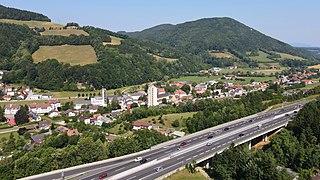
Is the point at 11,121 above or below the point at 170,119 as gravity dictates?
below

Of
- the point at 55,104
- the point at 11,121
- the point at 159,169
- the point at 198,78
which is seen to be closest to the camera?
the point at 159,169

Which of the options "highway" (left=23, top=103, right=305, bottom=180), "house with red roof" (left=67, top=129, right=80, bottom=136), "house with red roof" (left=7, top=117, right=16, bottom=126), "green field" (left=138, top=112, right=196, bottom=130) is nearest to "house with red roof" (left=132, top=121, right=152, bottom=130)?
"green field" (left=138, top=112, right=196, bottom=130)

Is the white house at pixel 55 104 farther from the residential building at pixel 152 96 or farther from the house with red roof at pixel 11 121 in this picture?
the residential building at pixel 152 96

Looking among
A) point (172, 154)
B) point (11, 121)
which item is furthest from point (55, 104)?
point (172, 154)

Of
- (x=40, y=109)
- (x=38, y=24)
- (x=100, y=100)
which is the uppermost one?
(x=38, y=24)

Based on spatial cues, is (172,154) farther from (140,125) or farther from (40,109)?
(40,109)

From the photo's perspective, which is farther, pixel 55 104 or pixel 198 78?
pixel 198 78
